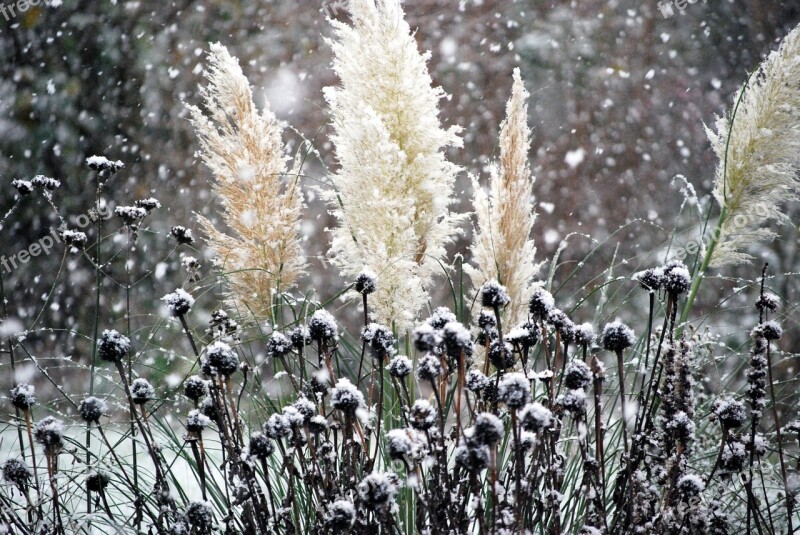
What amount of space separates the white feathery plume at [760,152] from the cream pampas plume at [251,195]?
1.03m

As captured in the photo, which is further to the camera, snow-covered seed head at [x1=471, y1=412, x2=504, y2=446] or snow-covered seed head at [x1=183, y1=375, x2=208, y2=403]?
snow-covered seed head at [x1=183, y1=375, x2=208, y2=403]

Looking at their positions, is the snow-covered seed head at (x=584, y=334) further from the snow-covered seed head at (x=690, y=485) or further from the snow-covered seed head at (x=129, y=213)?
the snow-covered seed head at (x=129, y=213)

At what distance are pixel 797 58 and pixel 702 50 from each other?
3412 millimetres

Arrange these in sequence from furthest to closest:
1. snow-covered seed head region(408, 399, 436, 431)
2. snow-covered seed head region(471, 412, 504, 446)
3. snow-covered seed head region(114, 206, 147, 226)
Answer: snow-covered seed head region(114, 206, 147, 226) < snow-covered seed head region(408, 399, 436, 431) < snow-covered seed head region(471, 412, 504, 446)

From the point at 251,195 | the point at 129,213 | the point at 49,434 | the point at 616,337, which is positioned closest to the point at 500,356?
the point at 616,337

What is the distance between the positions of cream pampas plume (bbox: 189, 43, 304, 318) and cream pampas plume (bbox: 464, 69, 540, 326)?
1.50 ft

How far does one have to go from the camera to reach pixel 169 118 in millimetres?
5043

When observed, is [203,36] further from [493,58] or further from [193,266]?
[193,266]

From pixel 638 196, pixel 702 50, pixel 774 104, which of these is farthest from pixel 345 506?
pixel 702 50

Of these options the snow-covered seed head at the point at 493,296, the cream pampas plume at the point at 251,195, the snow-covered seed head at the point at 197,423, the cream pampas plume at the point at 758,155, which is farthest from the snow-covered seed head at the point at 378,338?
the cream pampas plume at the point at 758,155

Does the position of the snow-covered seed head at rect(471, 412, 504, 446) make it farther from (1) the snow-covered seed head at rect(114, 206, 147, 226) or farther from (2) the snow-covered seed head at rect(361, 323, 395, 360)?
(1) the snow-covered seed head at rect(114, 206, 147, 226)

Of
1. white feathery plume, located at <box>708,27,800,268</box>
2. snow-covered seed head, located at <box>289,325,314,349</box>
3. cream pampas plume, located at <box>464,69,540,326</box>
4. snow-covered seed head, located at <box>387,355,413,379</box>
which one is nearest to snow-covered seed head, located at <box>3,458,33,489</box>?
snow-covered seed head, located at <box>289,325,314,349</box>

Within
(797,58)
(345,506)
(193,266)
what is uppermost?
(797,58)

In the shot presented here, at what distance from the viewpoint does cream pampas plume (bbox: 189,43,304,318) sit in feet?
5.54
